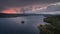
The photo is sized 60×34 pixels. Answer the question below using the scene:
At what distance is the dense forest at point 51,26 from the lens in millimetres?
1055

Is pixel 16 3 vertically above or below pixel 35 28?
above

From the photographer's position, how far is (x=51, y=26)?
1.11 metres

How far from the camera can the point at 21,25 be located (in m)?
1.16

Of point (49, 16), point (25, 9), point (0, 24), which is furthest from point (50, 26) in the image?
point (0, 24)

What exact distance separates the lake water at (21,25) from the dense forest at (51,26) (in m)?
0.05

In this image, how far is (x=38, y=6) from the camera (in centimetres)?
112

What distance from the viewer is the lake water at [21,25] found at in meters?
1.14

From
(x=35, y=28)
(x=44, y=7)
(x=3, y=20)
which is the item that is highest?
(x=44, y=7)

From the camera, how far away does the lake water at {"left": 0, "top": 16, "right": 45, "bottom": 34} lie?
1.14m

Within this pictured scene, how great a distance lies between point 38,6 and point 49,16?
0.16m

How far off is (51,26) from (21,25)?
314mm

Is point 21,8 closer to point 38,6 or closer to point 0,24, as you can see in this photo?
point 38,6

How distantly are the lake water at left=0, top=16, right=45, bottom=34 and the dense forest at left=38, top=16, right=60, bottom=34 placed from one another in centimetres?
5

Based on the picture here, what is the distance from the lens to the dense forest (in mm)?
1055
